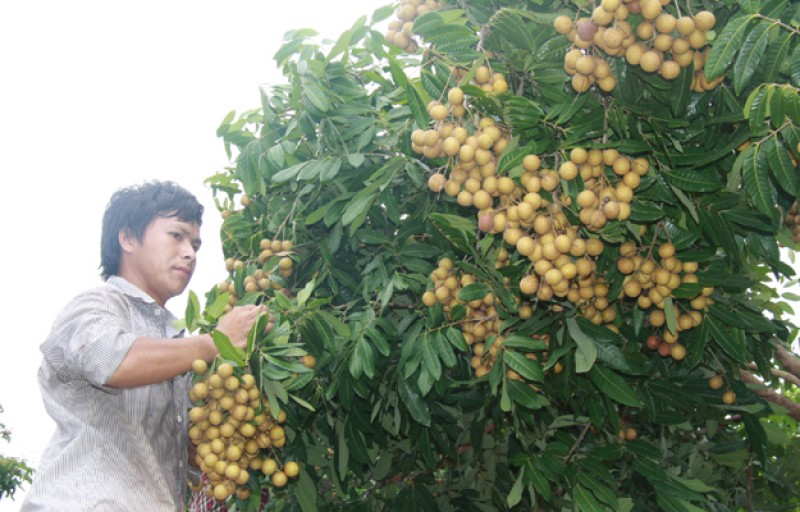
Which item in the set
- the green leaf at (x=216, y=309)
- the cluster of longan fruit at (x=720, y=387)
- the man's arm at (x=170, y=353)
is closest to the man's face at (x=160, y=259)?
the green leaf at (x=216, y=309)

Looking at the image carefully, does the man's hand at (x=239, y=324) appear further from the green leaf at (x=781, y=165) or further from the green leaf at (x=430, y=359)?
the green leaf at (x=781, y=165)

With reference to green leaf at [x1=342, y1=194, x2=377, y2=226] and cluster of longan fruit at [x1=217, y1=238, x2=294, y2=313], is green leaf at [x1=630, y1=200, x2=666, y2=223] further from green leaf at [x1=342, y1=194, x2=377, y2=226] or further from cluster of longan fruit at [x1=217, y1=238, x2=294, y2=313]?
cluster of longan fruit at [x1=217, y1=238, x2=294, y2=313]

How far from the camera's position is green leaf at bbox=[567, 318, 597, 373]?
197 centimetres

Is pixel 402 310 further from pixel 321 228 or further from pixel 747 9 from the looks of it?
pixel 747 9

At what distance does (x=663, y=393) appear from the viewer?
93.6 inches

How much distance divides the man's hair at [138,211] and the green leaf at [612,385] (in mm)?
1344

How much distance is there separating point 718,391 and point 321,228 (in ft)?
4.63

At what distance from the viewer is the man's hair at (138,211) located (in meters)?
2.40

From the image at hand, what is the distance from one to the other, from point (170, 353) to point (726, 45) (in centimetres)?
148

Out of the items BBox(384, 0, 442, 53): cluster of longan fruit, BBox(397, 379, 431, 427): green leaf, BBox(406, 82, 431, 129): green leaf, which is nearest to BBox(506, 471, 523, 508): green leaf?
BBox(397, 379, 431, 427): green leaf

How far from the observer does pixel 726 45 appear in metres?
1.63

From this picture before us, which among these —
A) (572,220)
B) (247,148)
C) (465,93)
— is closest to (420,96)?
(465,93)

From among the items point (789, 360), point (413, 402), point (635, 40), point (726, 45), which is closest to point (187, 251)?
point (413, 402)

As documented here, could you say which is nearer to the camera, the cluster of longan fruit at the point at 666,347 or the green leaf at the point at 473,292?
the green leaf at the point at 473,292
